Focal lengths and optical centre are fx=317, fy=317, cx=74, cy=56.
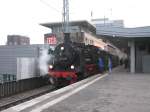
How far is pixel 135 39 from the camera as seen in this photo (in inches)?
1120

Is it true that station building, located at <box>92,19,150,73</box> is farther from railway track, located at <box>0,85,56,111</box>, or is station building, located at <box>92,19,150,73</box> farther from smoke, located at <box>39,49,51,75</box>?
railway track, located at <box>0,85,56,111</box>

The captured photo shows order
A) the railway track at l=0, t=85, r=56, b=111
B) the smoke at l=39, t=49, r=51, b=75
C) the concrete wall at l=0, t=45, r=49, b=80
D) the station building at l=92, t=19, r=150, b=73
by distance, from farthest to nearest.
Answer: the concrete wall at l=0, t=45, r=49, b=80 < the station building at l=92, t=19, r=150, b=73 < the smoke at l=39, t=49, r=51, b=75 < the railway track at l=0, t=85, r=56, b=111

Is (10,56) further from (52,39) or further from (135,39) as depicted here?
(52,39)

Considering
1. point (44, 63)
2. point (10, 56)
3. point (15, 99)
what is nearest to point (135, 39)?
point (44, 63)

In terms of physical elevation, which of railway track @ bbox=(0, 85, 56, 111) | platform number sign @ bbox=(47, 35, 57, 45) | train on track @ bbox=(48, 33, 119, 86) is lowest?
railway track @ bbox=(0, 85, 56, 111)

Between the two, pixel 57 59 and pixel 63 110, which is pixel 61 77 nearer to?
pixel 57 59

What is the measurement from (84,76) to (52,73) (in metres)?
2.16

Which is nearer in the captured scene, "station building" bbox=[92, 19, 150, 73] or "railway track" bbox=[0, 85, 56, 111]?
"railway track" bbox=[0, 85, 56, 111]

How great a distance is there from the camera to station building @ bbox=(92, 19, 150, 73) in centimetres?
2641

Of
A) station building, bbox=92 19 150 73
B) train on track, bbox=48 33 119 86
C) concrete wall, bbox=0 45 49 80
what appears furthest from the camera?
concrete wall, bbox=0 45 49 80

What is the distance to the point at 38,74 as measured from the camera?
27.2m

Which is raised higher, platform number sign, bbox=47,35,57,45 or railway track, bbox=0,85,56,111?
platform number sign, bbox=47,35,57,45

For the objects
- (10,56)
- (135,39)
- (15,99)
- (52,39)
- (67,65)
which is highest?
(52,39)

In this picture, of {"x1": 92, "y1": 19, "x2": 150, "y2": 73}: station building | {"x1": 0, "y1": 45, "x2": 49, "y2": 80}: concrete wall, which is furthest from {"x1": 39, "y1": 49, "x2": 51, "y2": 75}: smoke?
{"x1": 0, "y1": 45, "x2": 49, "y2": 80}: concrete wall
